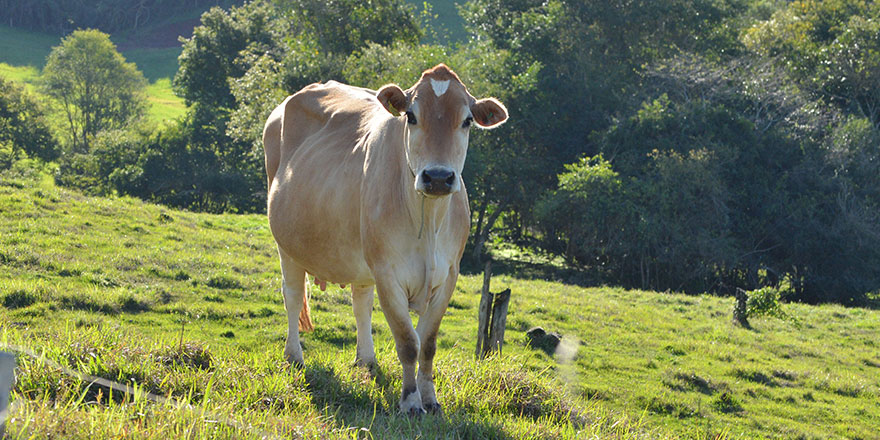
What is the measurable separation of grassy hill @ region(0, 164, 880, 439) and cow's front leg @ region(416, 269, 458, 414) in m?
0.27

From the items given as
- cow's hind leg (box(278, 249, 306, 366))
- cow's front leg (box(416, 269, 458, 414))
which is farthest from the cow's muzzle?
cow's hind leg (box(278, 249, 306, 366))

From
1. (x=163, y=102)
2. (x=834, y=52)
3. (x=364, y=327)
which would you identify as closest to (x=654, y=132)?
(x=834, y=52)

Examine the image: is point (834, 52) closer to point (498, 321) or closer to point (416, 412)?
point (498, 321)

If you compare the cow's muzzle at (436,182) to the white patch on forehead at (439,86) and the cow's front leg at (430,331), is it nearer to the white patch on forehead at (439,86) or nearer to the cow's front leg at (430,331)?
the white patch on forehead at (439,86)

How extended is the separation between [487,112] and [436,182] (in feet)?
3.15

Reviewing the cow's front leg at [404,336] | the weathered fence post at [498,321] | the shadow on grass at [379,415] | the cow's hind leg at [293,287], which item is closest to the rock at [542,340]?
the weathered fence post at [498,321]

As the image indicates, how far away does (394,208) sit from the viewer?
630cm

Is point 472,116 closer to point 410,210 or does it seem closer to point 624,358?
point 410,210

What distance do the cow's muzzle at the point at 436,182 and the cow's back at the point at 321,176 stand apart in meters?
1.36

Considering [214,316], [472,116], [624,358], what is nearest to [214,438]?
[472,116]

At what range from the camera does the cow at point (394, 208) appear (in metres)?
5.99

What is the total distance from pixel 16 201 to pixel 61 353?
12.2 meters

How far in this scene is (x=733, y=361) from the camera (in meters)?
13.1

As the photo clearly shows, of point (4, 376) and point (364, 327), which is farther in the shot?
point (364, 327)
